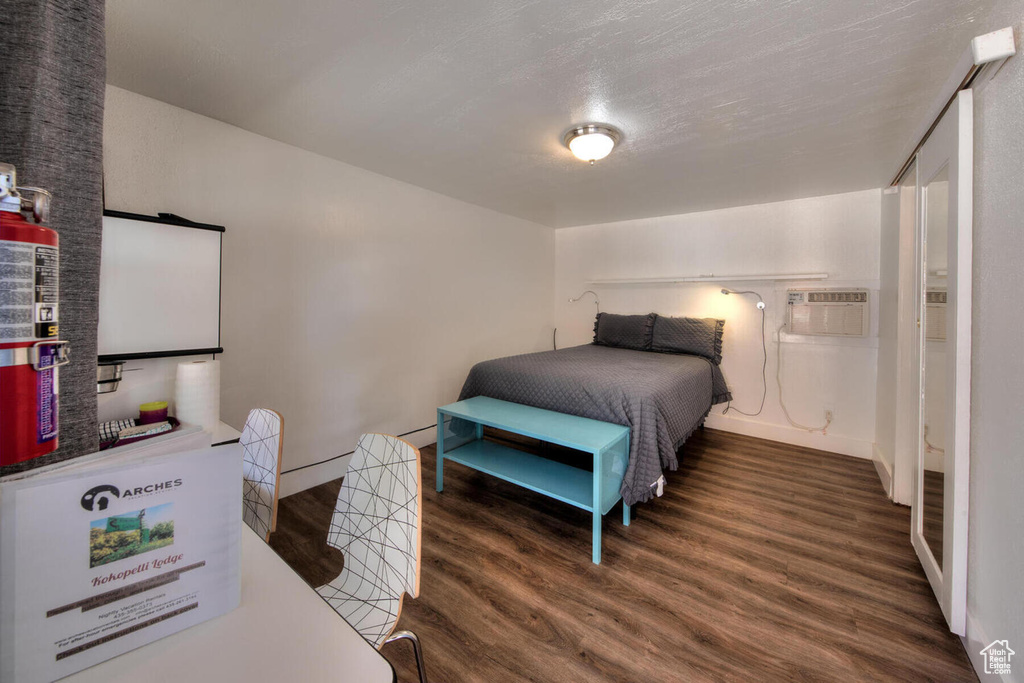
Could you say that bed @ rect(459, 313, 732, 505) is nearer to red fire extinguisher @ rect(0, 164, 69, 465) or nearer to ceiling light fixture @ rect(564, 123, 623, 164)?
ceiling light fixture @ rect(564, 123, 623, 164)

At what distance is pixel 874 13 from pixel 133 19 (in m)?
2.58

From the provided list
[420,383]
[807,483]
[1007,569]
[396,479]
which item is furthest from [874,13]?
[420,383]

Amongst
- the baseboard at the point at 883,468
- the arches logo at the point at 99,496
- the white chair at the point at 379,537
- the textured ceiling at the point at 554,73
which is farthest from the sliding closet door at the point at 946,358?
the arches logo at the point at 99,496

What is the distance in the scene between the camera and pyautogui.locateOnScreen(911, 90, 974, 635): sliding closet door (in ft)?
4.53

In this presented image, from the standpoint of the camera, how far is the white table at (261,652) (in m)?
0.59

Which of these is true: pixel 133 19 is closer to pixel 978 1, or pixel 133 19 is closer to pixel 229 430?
pixel 229 430

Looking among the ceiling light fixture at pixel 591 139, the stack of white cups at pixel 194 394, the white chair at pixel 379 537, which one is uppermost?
the ceiling light fixture at pixel 591 139

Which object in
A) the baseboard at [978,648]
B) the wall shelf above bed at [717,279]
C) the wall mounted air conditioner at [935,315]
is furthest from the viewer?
the wall shelf above bed at [717,279]

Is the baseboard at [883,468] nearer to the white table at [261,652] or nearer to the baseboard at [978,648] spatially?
the baseboard at [978,648]

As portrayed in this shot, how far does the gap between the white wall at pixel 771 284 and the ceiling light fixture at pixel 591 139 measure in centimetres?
213

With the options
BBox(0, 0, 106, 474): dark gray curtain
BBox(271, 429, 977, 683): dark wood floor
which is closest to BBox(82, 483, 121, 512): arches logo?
BBox(0, 0, 106, 474): dark gray curtain

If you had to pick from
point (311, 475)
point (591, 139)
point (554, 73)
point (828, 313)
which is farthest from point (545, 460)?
point (828, 313)

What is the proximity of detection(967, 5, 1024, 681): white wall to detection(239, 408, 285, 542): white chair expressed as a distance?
2.20m

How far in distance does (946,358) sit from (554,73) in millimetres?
1947
